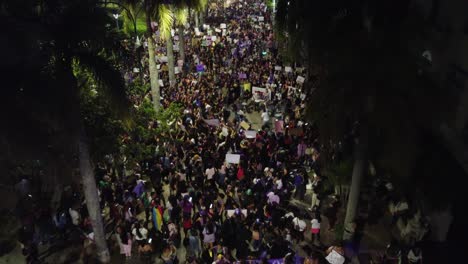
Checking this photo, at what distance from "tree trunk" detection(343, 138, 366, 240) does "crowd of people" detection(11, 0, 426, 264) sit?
796 millimetres

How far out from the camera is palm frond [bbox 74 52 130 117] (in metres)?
12.8

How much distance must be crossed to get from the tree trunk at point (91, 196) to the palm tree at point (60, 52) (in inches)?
20.6

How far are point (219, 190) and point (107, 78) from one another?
8.58 m

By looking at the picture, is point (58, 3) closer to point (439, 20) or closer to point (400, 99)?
point (400, 99)

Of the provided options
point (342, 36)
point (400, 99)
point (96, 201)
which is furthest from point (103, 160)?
point (400, 99)

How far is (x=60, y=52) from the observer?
12.5 meters

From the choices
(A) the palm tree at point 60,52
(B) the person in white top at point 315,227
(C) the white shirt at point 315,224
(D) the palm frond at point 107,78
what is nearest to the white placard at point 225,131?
(B) the person in white top at point 315,227

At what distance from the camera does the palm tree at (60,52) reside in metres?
11.3

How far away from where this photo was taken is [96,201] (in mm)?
15039

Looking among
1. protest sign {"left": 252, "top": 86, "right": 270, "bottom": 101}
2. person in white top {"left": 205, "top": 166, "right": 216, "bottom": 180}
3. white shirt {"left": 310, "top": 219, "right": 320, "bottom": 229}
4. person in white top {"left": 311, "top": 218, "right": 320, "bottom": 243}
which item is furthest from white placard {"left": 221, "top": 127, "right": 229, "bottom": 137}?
white shirt {"left": 310, "top": 219, "right": 320, "bottom": 229}

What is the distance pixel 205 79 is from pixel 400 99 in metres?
21.4

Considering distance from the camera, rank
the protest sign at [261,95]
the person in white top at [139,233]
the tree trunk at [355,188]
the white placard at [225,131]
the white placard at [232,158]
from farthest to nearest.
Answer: the protest sign at [261,95] < the white placard at [225,131] < the white placard at [232,158] < the tree trunk at [355,188] < the person in white top at [139,233]

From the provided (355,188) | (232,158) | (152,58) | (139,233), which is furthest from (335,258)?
(152,58)

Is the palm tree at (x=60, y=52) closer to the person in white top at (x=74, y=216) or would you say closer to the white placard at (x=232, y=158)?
the person in white top at (x=74, y=216)
